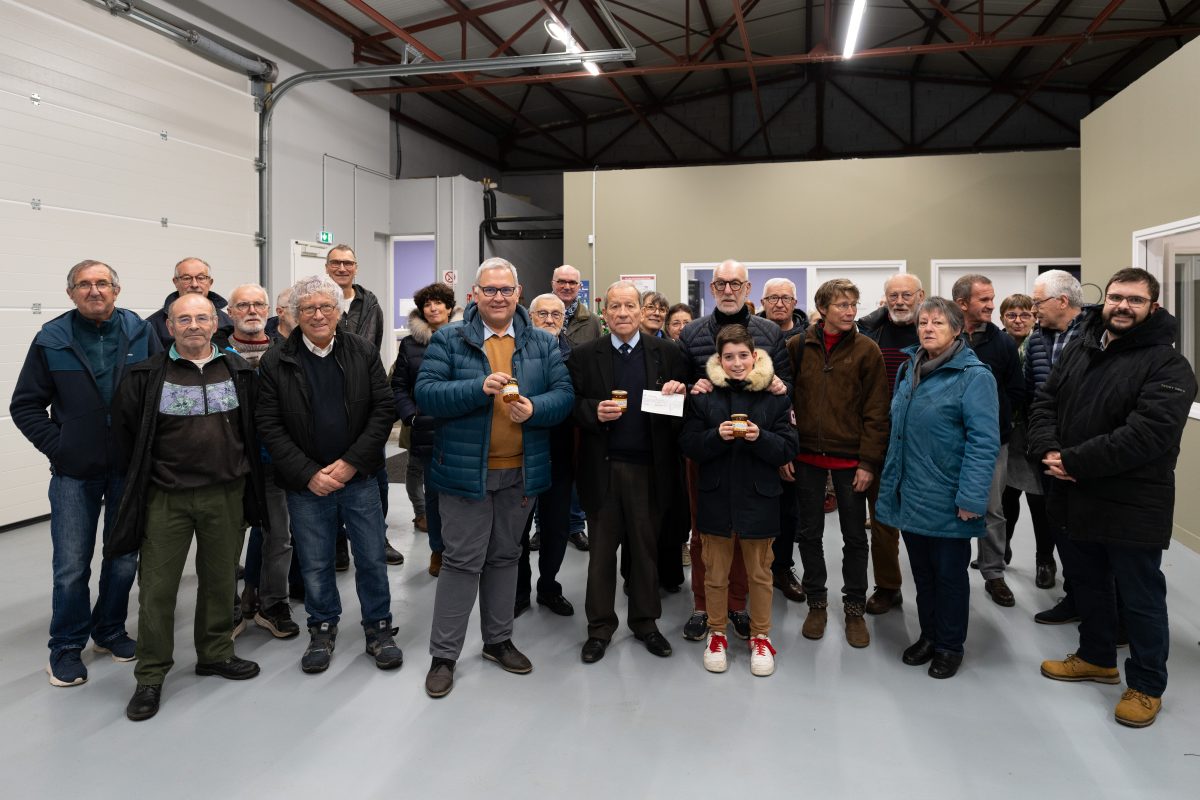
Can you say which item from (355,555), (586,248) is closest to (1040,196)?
(586,248)

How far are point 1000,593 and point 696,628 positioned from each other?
64.1 inches

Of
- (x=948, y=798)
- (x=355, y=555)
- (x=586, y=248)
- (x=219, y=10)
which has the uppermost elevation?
(x=219, y=10)

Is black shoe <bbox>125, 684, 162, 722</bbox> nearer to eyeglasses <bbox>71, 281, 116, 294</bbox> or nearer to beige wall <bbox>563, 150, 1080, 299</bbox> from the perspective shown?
eyeglasses <bbox>71, 281, 116, 294</bbox>

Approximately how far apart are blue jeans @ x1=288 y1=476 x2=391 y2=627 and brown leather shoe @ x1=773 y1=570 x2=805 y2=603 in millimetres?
1964

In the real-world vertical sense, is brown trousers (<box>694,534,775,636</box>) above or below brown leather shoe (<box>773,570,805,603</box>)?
above

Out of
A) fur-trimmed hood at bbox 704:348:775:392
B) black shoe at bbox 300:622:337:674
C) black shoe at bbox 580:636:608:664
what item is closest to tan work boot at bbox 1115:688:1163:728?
fur-trimmed hood at bbox 704:348:775:392

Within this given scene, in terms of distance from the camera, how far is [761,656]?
290 centimetres

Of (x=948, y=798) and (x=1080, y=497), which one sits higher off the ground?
(x=1080, y=497)

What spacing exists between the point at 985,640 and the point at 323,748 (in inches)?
108

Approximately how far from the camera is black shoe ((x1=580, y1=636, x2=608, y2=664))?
2975mm

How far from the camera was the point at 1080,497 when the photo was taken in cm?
259

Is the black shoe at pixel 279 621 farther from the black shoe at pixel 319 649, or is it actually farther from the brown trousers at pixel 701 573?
the brown trousers at pixel 701 573

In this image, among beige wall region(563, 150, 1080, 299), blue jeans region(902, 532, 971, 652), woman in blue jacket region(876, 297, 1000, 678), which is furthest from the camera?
beige wall region(563, 150, 1080, 299)

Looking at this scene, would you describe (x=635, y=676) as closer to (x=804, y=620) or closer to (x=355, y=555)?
(x=804, y=620)
